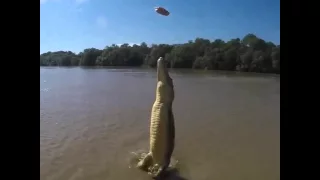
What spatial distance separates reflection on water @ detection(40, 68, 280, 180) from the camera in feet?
5.67

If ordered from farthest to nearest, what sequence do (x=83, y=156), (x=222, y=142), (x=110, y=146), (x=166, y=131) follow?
(x=222, y=142), (x=110, y=146), (x=83, y=156), (x=166, y=131)

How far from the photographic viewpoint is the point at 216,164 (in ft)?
5.93

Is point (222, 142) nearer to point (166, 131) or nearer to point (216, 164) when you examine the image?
point (216, 164)

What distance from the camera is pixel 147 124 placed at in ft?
7.50

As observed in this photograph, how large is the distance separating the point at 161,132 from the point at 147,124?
0.69 m
